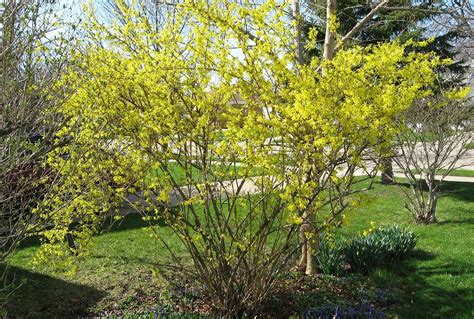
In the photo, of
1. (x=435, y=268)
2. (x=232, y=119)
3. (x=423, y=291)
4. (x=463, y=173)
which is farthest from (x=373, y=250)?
(x=463, y=173)

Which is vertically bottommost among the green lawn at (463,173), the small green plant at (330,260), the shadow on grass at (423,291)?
the shadow on grass at (423,291)

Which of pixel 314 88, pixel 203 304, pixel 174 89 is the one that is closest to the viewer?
pixel 314 88

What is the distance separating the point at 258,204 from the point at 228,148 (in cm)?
72

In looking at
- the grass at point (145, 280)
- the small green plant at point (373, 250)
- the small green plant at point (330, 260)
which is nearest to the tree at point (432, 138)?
the grass at point (145, 280)

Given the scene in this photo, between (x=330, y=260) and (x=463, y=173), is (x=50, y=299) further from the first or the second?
(x=463, y=173)

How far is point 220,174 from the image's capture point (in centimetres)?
425

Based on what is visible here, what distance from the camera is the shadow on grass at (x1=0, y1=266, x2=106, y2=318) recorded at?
17.0ft

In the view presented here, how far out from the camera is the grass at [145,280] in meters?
5.11

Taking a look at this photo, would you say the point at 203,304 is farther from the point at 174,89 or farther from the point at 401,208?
the point at 401,208

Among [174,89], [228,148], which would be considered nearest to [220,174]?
[228,148]

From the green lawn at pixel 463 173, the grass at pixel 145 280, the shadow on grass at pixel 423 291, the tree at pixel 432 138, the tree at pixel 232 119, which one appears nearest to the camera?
the tree at pixel 232 119

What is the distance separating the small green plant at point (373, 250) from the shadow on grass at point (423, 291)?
15cm

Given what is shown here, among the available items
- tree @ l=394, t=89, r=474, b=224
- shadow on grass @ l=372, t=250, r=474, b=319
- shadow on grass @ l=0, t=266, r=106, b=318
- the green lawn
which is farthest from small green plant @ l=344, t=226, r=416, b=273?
the green lawn

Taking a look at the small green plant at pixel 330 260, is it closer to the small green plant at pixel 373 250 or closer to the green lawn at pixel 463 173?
the small green plant at pixel 373 250
